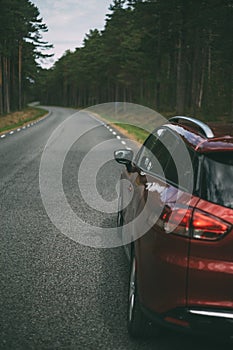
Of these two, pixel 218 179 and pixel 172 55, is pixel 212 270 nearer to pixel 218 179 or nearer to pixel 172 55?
pixel 218 179

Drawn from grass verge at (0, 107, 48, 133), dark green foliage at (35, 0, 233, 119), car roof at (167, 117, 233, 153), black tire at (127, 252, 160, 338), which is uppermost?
dark green foliage at (35, 0, 233, 119)

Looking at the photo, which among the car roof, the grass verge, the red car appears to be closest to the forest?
the grass verge

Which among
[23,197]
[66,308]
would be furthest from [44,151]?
[66,308]

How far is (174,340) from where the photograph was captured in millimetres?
3572

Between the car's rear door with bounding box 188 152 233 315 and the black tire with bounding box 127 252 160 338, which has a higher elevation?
the car's rear door with bounding box 188 152 233 315

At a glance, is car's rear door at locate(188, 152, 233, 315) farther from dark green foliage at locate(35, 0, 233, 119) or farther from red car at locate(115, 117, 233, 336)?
dark green foliage at locate(35, 0, 233, 119)

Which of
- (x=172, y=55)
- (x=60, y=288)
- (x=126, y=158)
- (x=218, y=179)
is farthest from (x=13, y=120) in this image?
(x=218, y=179)

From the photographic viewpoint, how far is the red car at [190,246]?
2.92m

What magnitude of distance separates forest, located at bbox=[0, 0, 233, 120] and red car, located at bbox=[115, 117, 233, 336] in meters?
23.1

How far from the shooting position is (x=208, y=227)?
2916mm

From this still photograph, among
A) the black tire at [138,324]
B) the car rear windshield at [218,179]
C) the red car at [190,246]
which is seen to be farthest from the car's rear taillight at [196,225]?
the black tire at [138,324]

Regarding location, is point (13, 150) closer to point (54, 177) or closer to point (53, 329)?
point (54, 177)

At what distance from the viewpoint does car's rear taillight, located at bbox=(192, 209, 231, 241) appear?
9.53 ft

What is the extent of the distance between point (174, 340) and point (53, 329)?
3.00 feet
